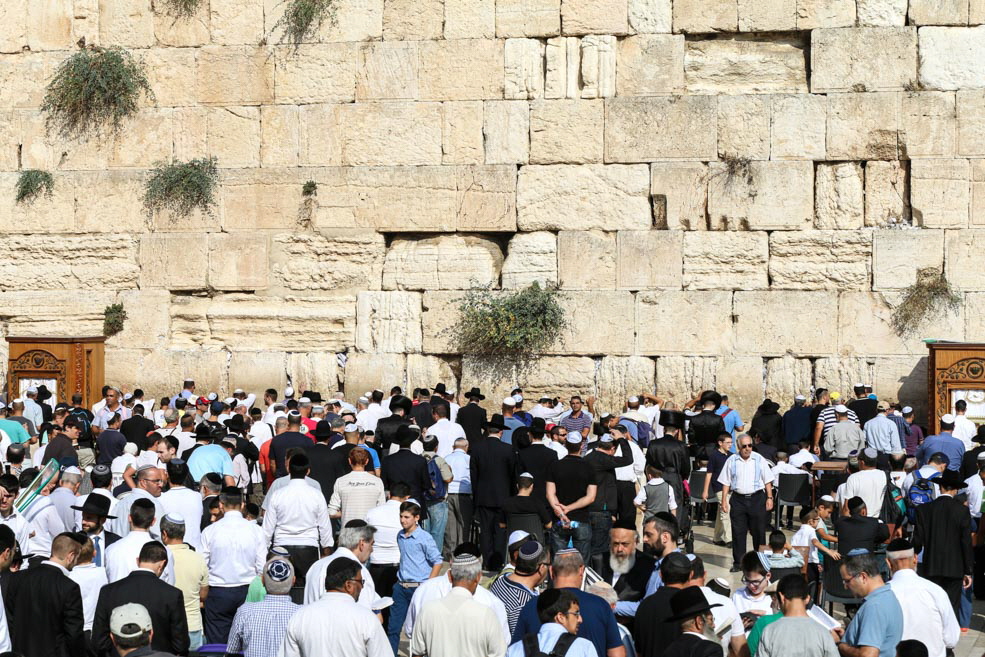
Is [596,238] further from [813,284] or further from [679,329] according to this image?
[813,284]

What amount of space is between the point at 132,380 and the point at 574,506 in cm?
918

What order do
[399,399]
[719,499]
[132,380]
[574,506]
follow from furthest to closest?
[132,380], [399,399], [719,499], [574,506]

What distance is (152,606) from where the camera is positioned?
639 centimetres

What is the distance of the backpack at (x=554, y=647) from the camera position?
562cm

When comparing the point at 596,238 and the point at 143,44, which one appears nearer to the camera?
the point at 596,238

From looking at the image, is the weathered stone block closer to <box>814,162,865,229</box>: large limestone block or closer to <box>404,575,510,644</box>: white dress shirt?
<box>814,162,865,229</box>: large limestone block

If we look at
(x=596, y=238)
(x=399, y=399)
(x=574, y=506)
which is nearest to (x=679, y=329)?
(x=596, y=238)

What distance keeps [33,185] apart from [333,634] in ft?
44.3

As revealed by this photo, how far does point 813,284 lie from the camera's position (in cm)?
1636

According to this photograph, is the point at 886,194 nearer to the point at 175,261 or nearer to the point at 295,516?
the point at 175,261

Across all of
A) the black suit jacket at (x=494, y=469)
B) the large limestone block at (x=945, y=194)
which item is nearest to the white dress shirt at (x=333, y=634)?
the black suit jacket at (x=494, y=469)

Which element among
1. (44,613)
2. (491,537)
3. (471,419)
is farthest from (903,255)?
(44,613)

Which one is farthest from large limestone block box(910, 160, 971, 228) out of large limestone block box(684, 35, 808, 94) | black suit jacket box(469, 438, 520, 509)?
black suit jacket box(469, 438, 520, 509)

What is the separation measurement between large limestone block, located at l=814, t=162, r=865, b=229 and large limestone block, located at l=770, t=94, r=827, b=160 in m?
0.30
